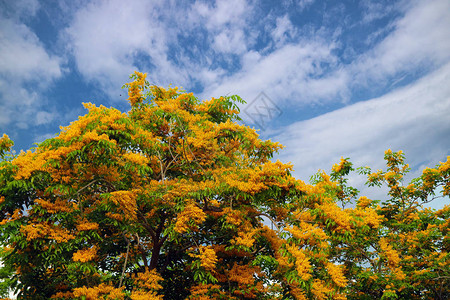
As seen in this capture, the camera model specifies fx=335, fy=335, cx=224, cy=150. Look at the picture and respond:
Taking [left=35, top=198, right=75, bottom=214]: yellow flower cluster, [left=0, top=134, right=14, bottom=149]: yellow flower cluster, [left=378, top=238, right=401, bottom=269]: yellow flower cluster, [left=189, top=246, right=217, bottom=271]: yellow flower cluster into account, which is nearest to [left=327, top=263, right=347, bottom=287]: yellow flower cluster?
[left=189, top=246, right=217, bottom=271]: yellow flower cluster

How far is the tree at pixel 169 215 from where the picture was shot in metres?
7.42

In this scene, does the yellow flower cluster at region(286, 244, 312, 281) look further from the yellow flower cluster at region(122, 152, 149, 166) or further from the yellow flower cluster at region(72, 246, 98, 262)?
the yellow flower cluster at region(72, 246, 98, 262)

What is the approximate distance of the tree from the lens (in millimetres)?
7418

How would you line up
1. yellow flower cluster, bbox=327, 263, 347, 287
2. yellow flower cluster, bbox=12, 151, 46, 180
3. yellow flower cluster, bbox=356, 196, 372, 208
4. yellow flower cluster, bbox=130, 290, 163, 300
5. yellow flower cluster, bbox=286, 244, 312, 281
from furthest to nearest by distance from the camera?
yellow flower cluster, bbox=356, 196, 372, 208, yellow flower cluster, bbox=327, 263, 347, 287, yellow flower cluster, bbox=130, 290, 163, 300, yellow flower cluster, bbox=12, 151, 46, 180, yellow flower cluster, bbox=286, 244, 312, 281

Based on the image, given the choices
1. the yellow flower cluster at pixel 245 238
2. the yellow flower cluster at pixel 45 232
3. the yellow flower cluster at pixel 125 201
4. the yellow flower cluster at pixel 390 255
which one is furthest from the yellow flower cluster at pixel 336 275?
the yellow flower cluster at pixel 45 232

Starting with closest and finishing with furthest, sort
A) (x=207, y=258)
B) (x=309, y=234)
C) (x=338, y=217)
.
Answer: (x=207, y=258), (x=309, y=234), (x=338, y=217)

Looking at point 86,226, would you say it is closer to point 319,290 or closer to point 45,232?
point 45,232

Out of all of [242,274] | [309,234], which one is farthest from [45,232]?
[309,234]

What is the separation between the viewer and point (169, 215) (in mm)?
9547

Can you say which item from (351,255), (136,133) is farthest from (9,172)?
(351,255)

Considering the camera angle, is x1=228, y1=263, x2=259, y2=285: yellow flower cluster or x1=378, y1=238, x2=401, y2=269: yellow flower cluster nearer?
x1=228, y1=263, x2=259, y2=285: yellow flower cluster

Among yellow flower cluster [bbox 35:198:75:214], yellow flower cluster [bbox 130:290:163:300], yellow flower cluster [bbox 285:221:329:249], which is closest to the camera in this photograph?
yellow flower cluster [bbox 130:290:163:300]

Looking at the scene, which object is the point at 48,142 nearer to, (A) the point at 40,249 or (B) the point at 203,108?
(A) the point at 40,249

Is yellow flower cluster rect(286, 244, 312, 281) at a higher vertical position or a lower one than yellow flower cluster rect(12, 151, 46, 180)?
lower
